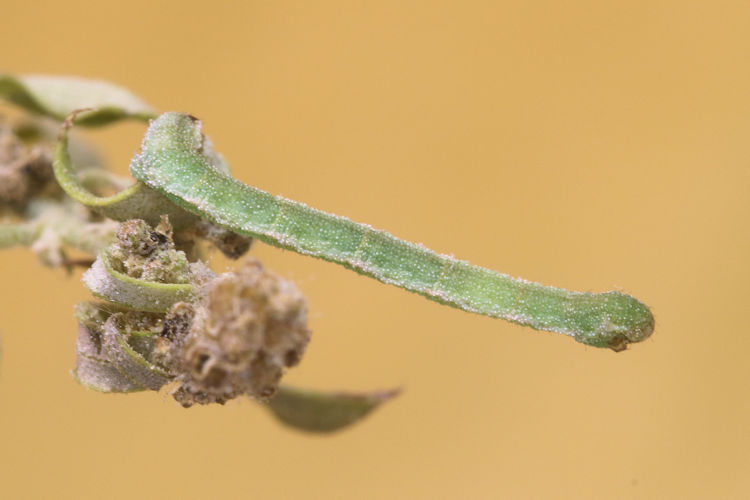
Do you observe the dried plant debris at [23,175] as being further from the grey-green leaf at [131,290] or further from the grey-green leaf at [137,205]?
the grey-green leaf at [131,290]

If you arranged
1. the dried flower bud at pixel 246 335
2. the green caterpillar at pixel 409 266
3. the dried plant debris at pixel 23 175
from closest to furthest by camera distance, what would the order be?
the dried flower bud at pixel 246 335 < the green caterpillar at pixel 409 266 < the dried plant debris at pixel 23 175

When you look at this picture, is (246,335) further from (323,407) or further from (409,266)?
(323,407)

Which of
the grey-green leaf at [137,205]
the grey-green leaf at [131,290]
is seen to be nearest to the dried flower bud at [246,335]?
the grey-green leaf at [131,290]

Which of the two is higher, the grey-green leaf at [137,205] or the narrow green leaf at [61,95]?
the narrow green leaf at [61,95]

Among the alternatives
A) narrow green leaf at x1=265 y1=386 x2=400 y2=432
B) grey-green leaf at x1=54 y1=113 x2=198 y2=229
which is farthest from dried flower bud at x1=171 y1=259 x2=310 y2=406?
narrow green leaf at x1=265 y1=386 x2=400 y2=432

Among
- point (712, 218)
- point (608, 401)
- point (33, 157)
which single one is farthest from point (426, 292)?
point (712, 218)

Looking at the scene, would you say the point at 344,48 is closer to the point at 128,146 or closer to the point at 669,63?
the point at 128,146

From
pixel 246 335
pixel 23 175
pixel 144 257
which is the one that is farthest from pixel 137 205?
pixel 23 175
